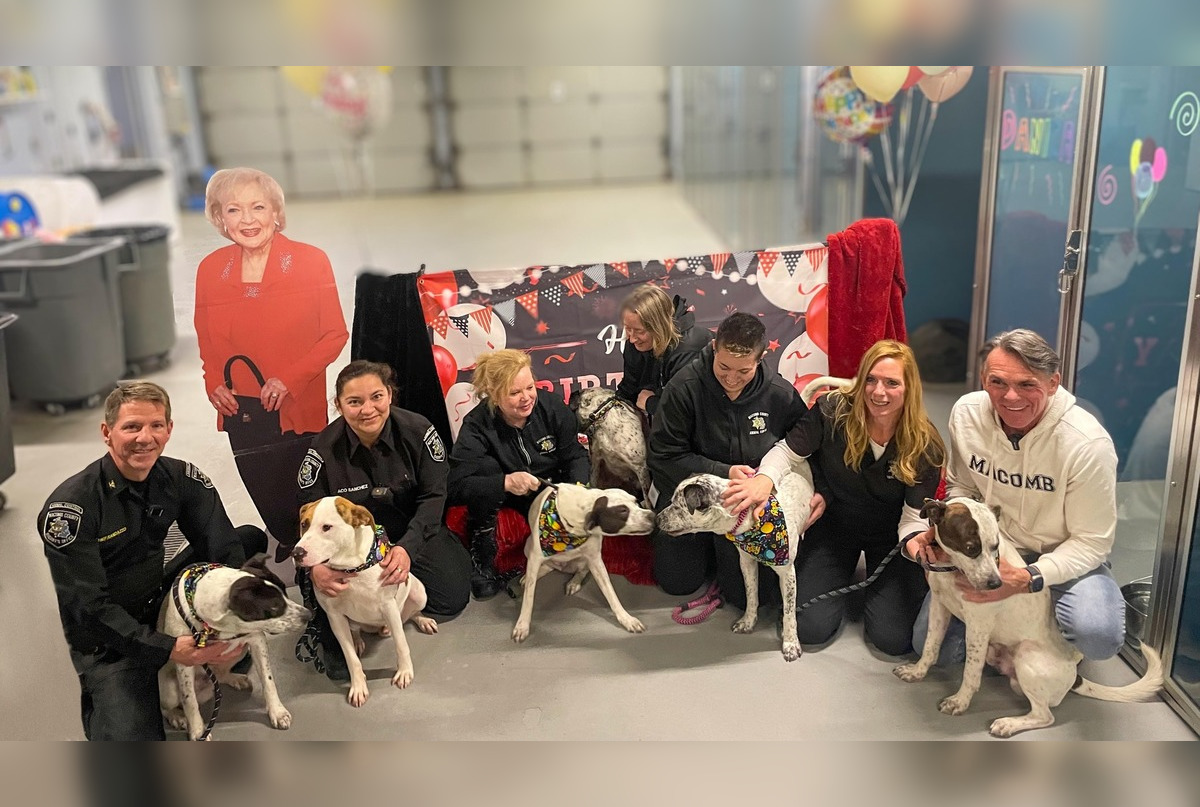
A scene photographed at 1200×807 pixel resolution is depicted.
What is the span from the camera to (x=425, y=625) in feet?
9.65

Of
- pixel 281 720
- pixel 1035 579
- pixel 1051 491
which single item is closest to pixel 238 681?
pixel 281 720

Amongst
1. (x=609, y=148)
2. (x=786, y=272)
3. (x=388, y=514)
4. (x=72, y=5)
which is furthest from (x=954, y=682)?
Answer: (x=609, y=148)

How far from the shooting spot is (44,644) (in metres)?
2.64

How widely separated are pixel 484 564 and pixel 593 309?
3.21ft

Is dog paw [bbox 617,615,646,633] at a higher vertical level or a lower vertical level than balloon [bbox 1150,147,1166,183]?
lower

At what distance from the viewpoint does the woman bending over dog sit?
102 inches

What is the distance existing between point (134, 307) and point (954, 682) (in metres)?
4.40

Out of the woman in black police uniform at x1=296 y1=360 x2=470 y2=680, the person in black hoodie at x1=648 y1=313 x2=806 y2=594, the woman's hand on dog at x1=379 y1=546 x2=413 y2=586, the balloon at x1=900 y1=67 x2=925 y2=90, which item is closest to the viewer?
the balloon at x1=900 y1=67 x2=925 y2=90

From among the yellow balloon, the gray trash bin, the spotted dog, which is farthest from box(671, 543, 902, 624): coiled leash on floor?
the gray trash bin

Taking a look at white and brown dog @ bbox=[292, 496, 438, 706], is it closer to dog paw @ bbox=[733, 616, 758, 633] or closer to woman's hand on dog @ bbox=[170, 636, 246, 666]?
woman's hand on dog @ bbox=[170, 636, 246, 666]

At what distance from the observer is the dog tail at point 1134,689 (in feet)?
8.04

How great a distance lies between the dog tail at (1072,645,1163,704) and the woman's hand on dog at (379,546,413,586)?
1872 millimetres

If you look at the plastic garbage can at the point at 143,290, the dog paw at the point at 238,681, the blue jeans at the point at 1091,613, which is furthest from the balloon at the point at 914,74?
the plastic garbage can at the point at 143,290

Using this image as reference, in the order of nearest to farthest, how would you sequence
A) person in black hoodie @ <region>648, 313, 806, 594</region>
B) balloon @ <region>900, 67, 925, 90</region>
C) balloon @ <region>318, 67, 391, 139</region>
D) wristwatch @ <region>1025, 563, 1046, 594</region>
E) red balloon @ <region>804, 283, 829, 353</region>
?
1. balloon @ <region>900, 67, 925, 90</region>
2. wristwatch @ <region>1025, 563, 1046, 594</region>
3. person in black hoodie @ <region>648, 313, 806, 594</region>
4. red balloon @ <region>804, 283, 829, 353</region>
5. balloon @ <region>318, 67, 391, 139</region>
